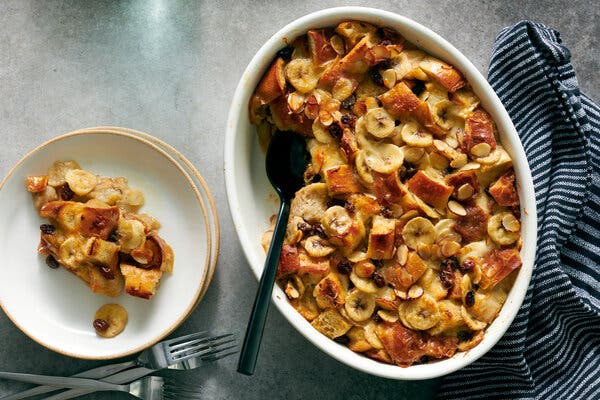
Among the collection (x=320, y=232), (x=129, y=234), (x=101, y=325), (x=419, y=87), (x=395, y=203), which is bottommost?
(x=101, y=325)

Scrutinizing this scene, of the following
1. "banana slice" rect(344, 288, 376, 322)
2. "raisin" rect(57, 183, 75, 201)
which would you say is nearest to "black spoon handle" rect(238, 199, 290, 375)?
"banana slice" rect(344, 288, 376, 322)

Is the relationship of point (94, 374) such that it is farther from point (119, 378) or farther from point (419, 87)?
point (419, 87)

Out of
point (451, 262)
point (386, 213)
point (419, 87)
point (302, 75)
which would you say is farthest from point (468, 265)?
point (302, 75)

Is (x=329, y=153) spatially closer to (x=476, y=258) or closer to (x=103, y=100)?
(x=476, y=258)

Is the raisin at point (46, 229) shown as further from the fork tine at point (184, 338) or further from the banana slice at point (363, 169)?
the banana slice at point (363, 169)

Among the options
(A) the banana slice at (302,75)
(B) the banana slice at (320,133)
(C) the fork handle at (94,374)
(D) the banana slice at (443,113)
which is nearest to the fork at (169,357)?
(C) the fork handle at (94,374)

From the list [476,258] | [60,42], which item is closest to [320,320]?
[476,258]
